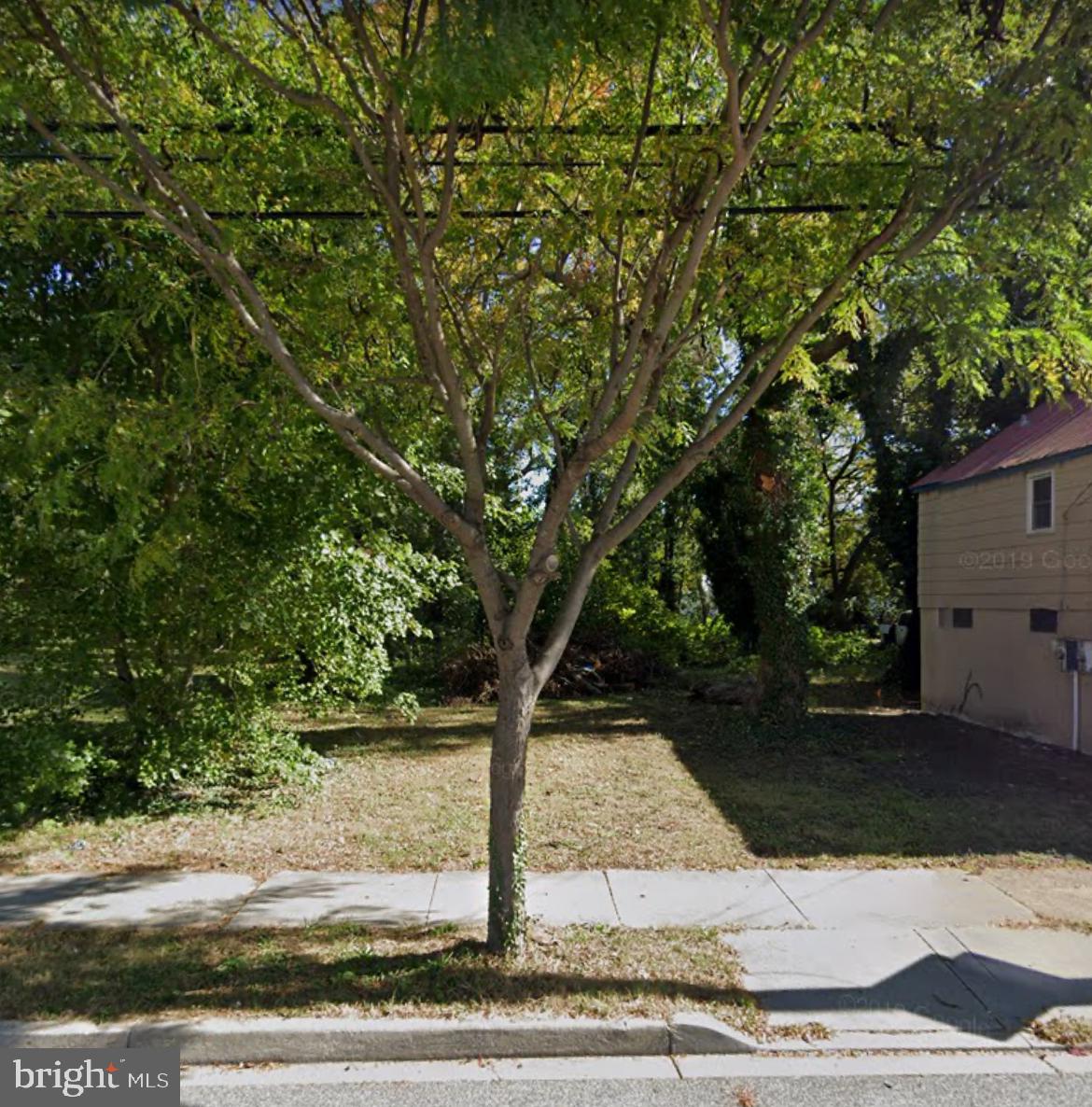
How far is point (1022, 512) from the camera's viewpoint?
1257 centimetres

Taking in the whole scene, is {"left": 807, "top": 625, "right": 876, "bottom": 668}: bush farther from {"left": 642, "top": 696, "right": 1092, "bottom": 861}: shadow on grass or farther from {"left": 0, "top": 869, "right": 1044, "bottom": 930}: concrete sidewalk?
{"left": 0, "top": 869, "right": 1044, "bottom": 930}: concrete sidewalk

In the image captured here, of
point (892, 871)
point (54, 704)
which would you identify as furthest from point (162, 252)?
point (892, 871)

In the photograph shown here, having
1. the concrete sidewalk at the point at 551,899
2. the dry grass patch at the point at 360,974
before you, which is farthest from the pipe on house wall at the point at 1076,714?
the dry grass patch at the point at 360,974

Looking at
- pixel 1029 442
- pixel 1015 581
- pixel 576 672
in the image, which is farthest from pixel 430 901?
pixel 576 672

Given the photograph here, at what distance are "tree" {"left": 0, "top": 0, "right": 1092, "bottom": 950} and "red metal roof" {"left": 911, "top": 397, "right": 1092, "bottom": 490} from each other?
6159 mm

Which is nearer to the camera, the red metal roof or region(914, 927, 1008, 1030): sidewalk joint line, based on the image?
region(914, 927, 1008, 1030): sidewalk joint line

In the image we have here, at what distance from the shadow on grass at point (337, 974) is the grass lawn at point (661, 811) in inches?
58.0

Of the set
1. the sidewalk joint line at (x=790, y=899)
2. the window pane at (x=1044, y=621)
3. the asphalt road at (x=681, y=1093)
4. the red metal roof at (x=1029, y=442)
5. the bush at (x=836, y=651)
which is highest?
the red metal roof at (x=1029, y=442)

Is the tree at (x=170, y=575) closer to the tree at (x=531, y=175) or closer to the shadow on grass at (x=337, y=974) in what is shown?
the tree at (x=531, y=175)

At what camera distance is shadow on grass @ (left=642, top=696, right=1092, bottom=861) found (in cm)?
763

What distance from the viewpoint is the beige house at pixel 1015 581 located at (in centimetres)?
1145

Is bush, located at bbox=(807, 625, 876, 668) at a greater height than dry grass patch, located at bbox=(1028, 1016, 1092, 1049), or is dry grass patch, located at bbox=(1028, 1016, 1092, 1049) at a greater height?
bush, located at bbox=(807, 625, 876, 668)

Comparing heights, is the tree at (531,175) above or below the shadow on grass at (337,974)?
above

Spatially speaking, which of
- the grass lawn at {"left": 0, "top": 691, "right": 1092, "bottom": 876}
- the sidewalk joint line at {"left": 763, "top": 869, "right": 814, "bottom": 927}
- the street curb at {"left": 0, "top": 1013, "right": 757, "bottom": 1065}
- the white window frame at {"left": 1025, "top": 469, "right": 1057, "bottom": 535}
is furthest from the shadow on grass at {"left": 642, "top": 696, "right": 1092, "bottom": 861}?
the street curb at {"left": 0, "top": 1013, "right": 757, "bottom": 1065}
